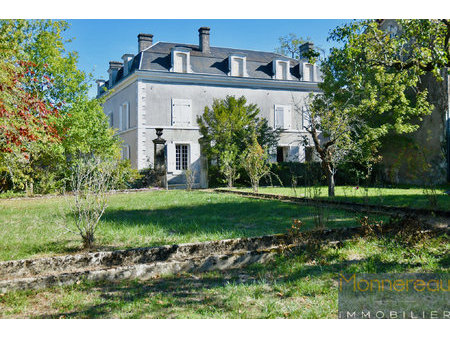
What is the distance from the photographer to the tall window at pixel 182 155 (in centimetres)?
2166

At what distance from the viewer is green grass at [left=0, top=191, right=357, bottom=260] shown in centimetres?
473

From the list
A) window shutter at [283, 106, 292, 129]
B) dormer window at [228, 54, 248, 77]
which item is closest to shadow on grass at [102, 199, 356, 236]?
dormer window at [228, 54, 248, 77]

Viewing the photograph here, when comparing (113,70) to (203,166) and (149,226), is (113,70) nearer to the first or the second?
(203,166)

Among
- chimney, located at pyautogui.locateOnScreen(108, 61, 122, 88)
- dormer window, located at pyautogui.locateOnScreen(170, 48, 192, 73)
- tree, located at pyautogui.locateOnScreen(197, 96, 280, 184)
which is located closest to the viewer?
tree, located at pyautogui.locateOnScreen(197, 96, 280, 184)

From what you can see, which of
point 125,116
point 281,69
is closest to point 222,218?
point 125,116

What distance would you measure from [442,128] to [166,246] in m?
15.3

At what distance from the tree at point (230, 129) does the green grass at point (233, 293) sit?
14.0 metres

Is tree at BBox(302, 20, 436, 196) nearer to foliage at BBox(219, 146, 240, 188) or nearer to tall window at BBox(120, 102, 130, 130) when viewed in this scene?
foliage at BBox(219, 146, 240, 188)

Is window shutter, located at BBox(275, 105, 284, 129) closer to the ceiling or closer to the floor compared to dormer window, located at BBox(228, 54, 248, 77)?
closer to the floor

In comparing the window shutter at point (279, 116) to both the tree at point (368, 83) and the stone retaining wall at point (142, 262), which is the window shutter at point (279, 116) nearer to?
the tree at point (368, 83)

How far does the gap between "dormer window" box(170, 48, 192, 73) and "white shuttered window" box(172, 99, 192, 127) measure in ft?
5.63

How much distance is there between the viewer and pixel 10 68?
6062 millimetres

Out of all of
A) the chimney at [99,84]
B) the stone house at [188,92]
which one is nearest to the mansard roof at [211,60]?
→ the stone house at [188,92]

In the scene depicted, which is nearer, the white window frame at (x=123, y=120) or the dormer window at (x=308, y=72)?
the white window frame at (x=123, y=120)
